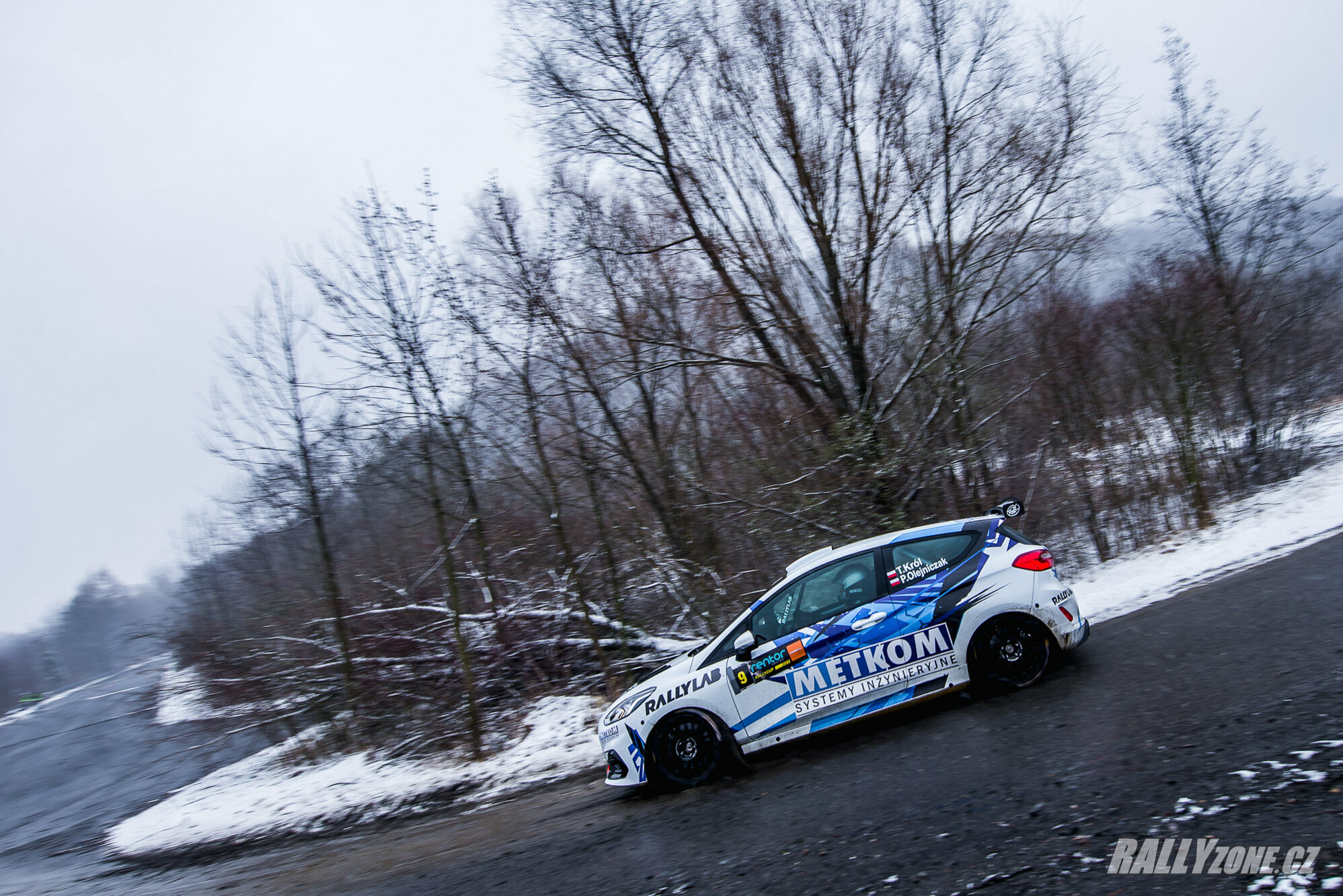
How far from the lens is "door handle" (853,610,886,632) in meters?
6.82

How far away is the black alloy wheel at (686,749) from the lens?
7016mm

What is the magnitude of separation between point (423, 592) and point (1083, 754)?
12735 mm

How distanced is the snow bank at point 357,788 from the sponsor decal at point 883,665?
3764 millimetres

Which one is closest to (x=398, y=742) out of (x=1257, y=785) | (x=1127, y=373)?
(x=1257, y=785)

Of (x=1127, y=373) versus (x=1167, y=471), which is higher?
(x=1127, y=373)

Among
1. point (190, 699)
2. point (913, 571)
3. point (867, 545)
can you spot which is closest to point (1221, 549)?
point (913, 571)

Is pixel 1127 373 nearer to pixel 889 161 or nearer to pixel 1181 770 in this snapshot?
pixel 889 161

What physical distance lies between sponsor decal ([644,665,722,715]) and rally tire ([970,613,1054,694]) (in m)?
2.26

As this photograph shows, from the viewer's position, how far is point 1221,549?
11.0m

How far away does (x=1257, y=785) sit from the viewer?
13.5ft

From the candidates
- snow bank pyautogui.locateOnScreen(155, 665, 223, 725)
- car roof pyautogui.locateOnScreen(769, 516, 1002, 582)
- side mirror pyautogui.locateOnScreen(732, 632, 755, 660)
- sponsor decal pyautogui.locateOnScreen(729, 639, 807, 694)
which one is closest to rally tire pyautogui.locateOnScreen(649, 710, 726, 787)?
sponsor decal pyautogui.locateOnScreen(729, 639, 807, 694)

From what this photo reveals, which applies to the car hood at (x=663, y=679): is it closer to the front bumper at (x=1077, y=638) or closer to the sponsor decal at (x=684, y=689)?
the sponsor decal at (x=684, y=689)

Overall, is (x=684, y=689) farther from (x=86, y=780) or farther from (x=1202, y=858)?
(x=86, y=780)

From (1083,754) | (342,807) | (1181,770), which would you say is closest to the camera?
(1181,770)
